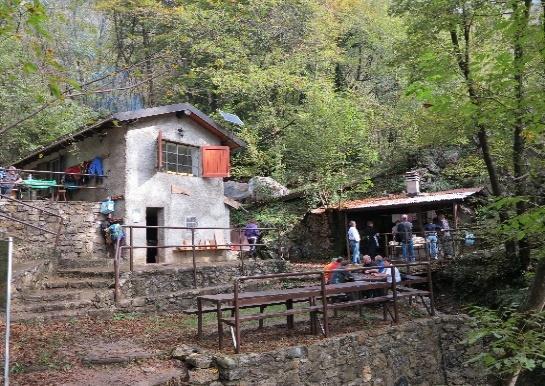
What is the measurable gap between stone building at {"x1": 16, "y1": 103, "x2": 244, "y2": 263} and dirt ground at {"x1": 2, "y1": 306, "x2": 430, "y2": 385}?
606cm

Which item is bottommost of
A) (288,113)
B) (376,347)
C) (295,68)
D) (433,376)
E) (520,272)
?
(433,376)

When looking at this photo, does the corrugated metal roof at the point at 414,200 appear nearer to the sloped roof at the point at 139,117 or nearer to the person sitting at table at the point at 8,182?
the sloped roof at the point at 139,117

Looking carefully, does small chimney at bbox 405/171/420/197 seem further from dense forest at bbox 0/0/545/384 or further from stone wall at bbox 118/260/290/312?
stone wall at bbox 118/260/290/312

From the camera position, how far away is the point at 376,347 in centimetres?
859

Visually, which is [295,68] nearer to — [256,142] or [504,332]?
[256,142]

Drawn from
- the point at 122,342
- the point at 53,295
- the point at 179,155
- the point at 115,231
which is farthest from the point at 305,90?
the point at 122,342

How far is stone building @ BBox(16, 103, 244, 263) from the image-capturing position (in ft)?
50.5

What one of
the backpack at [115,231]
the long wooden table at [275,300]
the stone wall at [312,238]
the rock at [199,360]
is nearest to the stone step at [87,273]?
the backpack at [115,231]

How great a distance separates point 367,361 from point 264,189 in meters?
15.7

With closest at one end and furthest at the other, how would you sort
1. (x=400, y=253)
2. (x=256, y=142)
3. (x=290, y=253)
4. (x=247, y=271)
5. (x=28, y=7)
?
(x=28, y=7)
(x=247, y=271)
(x=400, y=253)
(x=290, y=253)
(x=256, y=142)

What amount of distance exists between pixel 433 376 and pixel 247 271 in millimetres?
6235

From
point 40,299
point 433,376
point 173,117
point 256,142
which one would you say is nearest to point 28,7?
point 40,299

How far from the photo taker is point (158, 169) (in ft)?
51.5

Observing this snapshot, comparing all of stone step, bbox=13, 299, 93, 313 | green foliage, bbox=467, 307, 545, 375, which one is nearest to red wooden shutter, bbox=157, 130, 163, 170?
stone step, bbox=13, 299, 93, 313
